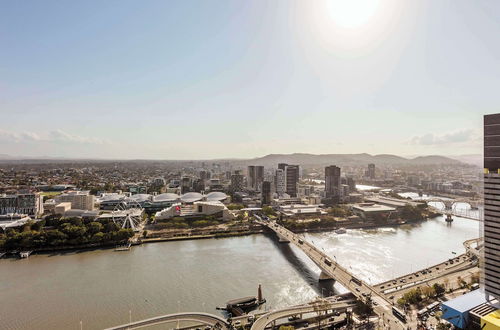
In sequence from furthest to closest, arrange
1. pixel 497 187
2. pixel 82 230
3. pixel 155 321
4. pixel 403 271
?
pixel 82 230 < pixel 403 271 < pixel 497 187 < pixel 155 321

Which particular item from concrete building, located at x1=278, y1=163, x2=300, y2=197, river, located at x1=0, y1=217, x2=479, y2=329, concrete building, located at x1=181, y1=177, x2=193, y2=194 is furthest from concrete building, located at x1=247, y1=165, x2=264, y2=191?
river, located at x1=0, y1=217, x2=479, y2=329

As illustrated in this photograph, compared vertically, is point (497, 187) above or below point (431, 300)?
above

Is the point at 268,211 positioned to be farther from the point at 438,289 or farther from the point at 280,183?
the point at 438,289

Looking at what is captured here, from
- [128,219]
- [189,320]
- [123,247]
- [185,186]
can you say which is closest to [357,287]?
[189,320]

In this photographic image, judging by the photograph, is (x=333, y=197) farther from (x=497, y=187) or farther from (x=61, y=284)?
(x=61, y=284)

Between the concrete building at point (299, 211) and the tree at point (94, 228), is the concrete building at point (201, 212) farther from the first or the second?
the tree at point (94, 228)

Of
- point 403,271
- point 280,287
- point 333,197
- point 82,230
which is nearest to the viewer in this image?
point 280,287

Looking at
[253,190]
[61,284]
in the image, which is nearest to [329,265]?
[61,284]

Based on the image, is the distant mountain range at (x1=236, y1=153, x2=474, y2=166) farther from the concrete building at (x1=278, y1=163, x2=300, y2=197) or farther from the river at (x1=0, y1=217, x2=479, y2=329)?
the river at (x1=0, y1=217, x2=479, y2=329)
